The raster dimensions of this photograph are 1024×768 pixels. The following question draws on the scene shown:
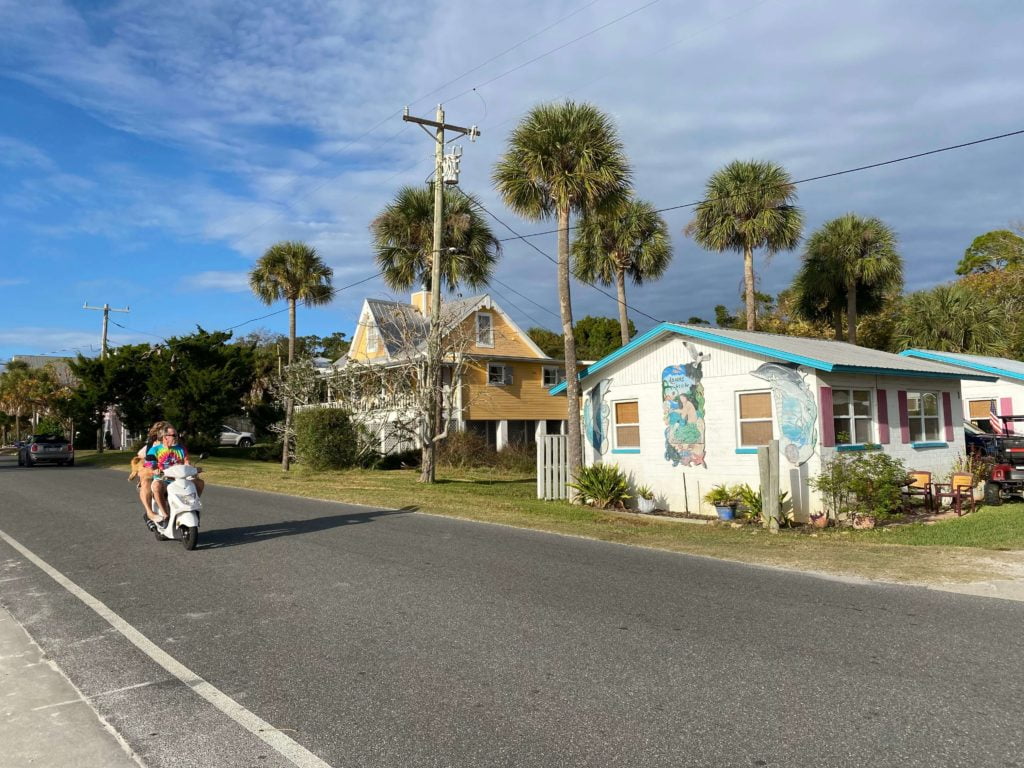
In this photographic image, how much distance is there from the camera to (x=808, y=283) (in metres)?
32.4

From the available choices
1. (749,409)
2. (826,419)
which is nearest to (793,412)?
(826,419)

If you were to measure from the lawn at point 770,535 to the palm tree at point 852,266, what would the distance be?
56.9 ft

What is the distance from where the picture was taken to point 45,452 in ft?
113

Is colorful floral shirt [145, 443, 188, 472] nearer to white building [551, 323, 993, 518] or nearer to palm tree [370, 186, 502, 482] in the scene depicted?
white building [551, 323, 993, 518]

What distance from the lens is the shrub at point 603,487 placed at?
682 inches

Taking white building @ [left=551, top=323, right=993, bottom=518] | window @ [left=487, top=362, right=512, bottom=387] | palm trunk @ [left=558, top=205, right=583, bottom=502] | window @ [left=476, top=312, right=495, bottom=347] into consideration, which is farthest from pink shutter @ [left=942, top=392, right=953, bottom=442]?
window @ [left=476, top=312, right=495, bottom=347]

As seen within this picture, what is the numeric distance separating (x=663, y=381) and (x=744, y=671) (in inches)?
491

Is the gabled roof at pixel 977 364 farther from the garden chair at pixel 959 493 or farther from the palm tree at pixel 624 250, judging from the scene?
the palm tree at pixel 624 250

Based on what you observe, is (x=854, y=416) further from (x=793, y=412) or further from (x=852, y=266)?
(x=852, y=266)

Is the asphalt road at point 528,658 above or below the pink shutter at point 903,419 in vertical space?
below

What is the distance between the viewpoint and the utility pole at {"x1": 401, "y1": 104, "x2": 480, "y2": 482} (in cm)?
2186

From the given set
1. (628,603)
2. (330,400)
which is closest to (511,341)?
(330,400)

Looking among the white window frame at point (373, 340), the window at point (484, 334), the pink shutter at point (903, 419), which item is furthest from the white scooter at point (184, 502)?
the white window frame at point (373, 340)

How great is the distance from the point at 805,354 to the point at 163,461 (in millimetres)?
11551
